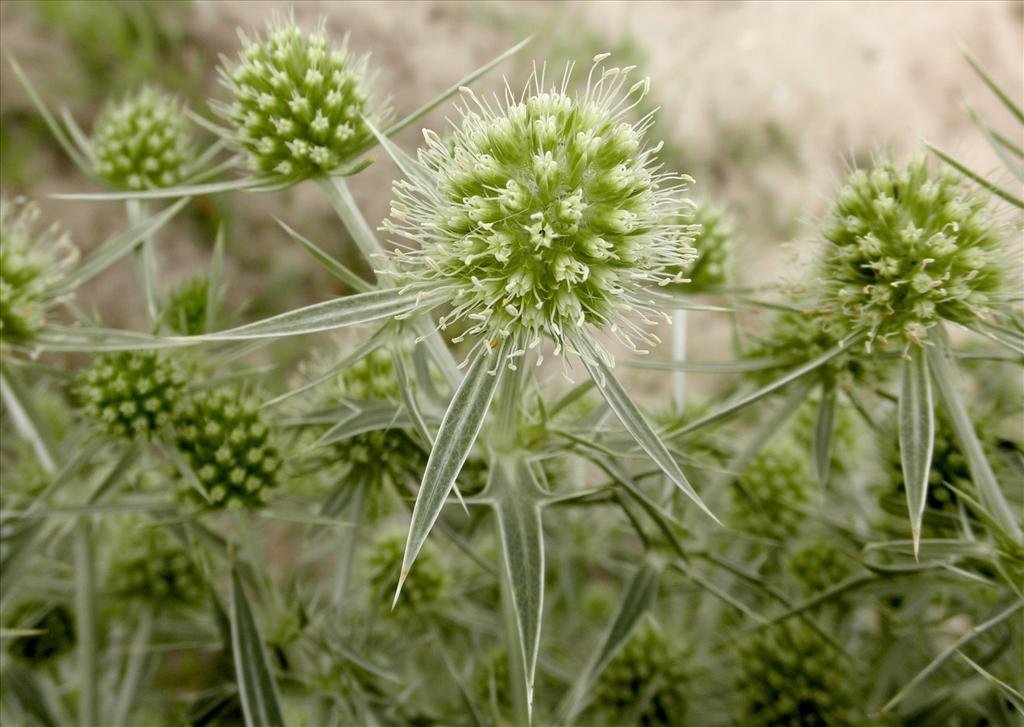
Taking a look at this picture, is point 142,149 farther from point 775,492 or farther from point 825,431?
point 775,492

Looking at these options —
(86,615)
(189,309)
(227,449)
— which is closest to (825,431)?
(227,449)

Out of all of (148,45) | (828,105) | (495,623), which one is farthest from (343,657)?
(828,105)

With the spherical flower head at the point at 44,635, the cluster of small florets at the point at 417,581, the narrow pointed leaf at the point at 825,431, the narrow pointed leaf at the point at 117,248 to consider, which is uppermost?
the narrow pointed leaf at the point at 117,248

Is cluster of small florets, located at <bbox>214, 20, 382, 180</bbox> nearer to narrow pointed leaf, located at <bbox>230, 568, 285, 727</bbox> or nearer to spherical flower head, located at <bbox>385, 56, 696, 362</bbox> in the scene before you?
spherical flower head, located at <bbox>385, 56, 696, 362</bbox>

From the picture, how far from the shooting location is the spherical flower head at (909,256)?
119 cm

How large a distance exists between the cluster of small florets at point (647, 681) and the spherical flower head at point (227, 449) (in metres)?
0.84

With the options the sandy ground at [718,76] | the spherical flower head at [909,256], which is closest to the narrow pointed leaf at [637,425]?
the spherical flower head at [909,256]

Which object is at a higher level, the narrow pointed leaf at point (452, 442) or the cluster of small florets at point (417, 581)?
the narrow pointed leaf at point (452, 442)

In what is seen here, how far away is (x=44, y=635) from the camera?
177cm

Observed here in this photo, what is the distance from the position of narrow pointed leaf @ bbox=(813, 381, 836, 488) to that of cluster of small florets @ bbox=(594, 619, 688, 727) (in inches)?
23.1

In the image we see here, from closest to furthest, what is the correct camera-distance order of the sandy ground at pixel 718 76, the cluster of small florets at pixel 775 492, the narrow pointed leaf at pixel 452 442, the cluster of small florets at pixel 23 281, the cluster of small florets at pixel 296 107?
the narrow pointed leaf at pixel 452 442, the cluster of small florets at pixel 296 107, the cluster of small florets at pixel 23 281, the cluster of small florets at pixel 775 492, the sandy ground at pixel 718 76

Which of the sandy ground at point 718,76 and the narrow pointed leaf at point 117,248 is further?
the sandy ground at point 718,76

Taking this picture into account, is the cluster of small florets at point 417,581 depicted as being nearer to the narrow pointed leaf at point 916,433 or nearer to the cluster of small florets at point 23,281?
the cluster of small florets at point 23,281

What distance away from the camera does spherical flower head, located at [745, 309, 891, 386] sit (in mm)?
1343
